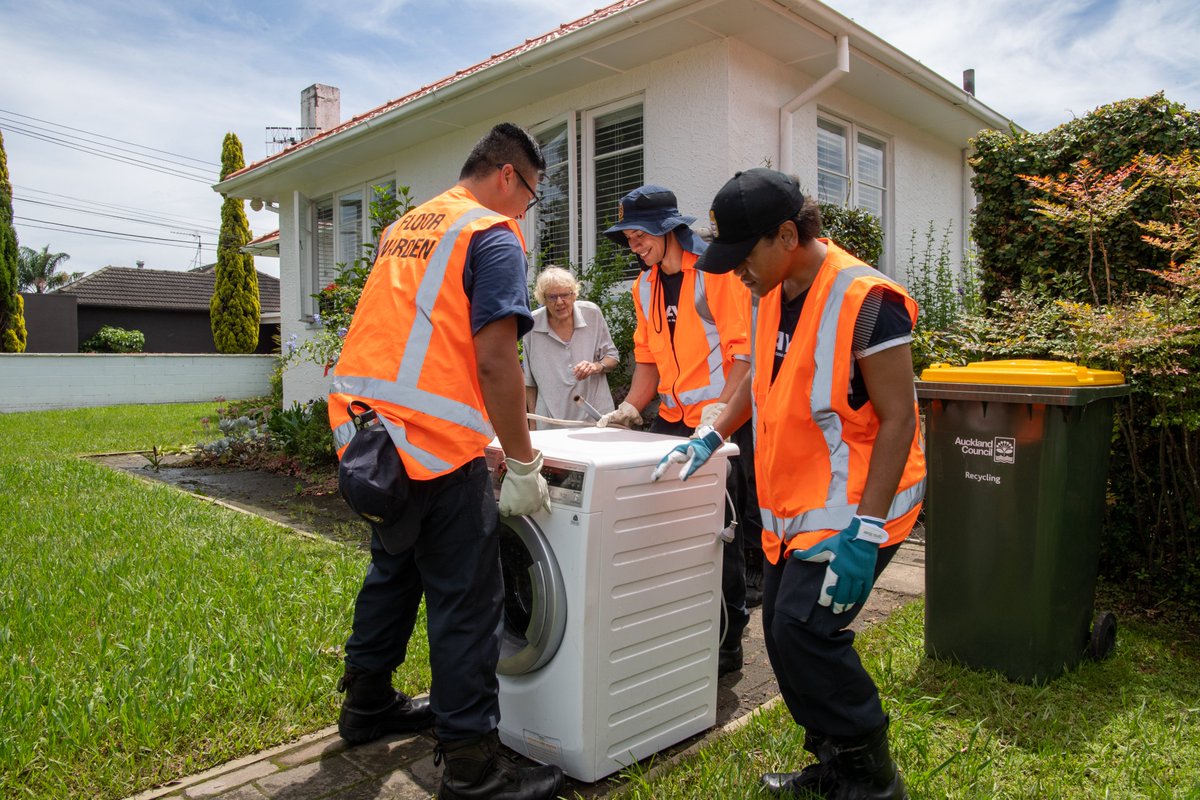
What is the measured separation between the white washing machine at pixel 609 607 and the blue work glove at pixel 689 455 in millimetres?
49

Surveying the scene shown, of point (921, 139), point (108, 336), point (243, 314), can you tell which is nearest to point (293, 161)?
point (921, 139)

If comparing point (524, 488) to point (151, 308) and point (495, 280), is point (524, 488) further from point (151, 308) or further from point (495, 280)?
point (151, 308)

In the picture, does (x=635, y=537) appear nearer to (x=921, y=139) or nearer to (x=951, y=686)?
(x=951, y=686)

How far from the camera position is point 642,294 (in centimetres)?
370

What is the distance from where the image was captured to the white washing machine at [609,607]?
2.35 m

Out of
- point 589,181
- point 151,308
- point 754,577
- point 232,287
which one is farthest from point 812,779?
point 151,308

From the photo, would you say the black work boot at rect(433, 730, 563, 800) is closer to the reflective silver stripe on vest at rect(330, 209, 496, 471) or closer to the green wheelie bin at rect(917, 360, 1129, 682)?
the reflective silver stripe on vest at rect(330, 209, 496, 471)

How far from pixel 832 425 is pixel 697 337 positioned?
4.71 feet

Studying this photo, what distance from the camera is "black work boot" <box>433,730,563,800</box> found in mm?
2258

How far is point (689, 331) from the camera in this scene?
11.3 ft

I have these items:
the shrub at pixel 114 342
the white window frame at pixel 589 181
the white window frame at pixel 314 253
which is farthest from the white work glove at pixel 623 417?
the shrub at pixel 114 342

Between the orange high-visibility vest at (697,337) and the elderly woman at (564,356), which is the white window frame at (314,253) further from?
the orange high-visibility vest at (697,337)

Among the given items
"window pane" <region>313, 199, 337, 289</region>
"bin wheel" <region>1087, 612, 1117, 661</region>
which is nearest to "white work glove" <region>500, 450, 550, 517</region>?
"bin wheel" <region>1087, 612, 1117, 661</region>

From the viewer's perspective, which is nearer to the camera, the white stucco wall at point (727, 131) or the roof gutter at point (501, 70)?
the roof gutter at point (501, 70)
